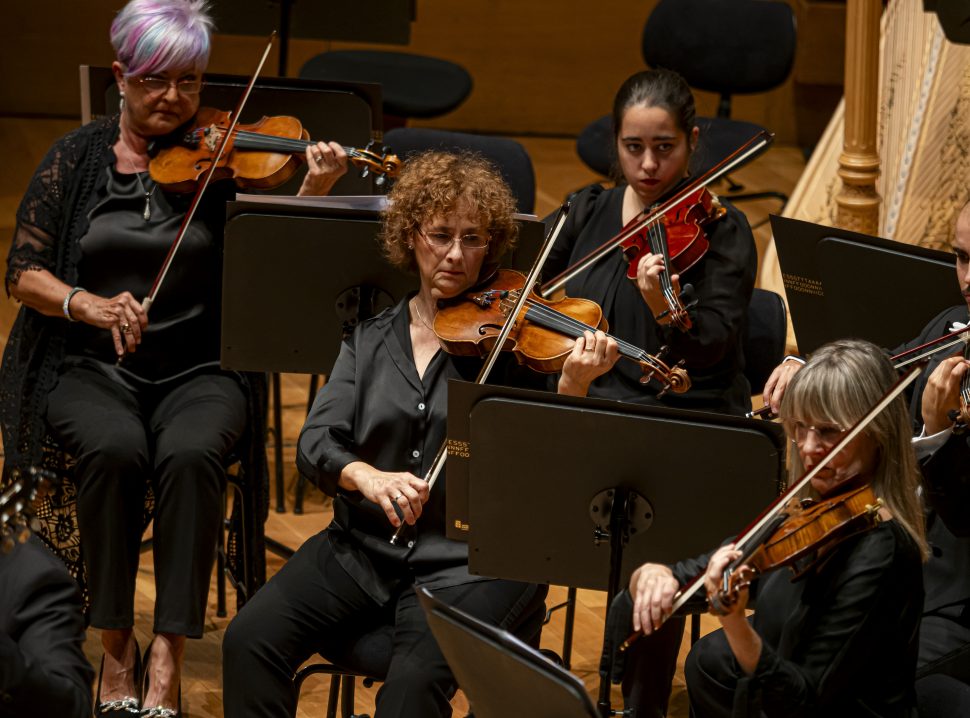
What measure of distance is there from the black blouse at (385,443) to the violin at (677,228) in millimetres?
331

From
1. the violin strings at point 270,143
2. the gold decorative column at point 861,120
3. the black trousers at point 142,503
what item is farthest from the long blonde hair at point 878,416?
the gold decorative column at point 861,120

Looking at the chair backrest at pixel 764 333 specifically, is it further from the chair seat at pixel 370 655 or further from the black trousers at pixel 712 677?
the chair seat at pixel 370 655

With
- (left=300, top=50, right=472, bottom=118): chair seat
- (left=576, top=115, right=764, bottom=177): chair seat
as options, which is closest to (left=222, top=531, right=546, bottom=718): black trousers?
(left=576, top=115, right=764, bottom=177): chair seat

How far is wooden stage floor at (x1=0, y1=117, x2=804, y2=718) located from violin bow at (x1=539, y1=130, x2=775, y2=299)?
76cm

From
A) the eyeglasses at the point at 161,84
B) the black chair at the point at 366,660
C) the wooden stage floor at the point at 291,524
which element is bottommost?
the wooden stage floor at the point at 291,524

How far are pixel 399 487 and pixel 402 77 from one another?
2.82 metres

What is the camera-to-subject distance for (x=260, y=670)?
2320 mm

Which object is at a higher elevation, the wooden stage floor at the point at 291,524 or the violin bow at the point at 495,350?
the violin bow at the point at 495,350

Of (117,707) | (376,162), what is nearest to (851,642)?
(117,707)

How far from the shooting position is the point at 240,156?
299 cm

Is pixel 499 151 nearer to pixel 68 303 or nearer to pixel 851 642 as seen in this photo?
pixel 68 303

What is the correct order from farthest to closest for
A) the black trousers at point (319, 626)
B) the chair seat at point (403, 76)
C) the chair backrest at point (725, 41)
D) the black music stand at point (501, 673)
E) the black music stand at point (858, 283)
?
the chair backrest at point (725, 41)
the chair seat at point (403, 76)
the black music stand at point (858, 283)
the black trousers at point (319, 626)
the black music stand at point (501, 673)

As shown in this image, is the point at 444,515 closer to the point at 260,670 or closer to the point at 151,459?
the point at 260,670

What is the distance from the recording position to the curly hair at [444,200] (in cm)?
249
